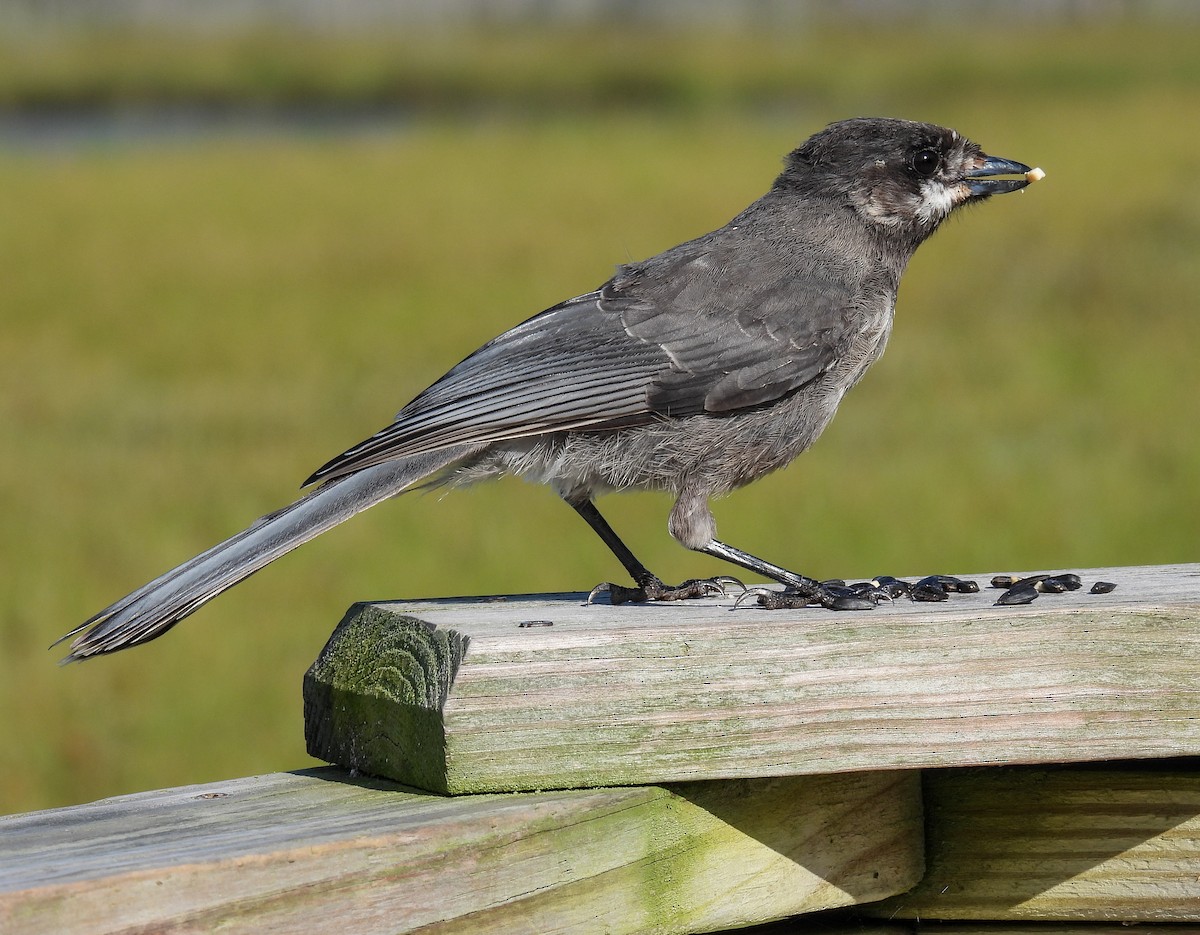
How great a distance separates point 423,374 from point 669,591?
11.5m

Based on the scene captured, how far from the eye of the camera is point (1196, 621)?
2.86 m

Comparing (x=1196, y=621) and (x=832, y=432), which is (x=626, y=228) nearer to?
(x=832, y=432)

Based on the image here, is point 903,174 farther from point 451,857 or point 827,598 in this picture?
point 451,857

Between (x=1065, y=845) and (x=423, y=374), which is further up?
(x=423, y=374)

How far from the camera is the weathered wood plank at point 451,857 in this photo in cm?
223

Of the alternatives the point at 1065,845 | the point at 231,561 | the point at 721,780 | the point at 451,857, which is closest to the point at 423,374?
the point at 231,561

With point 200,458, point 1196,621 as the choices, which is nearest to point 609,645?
point 1196,621

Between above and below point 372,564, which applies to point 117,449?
above

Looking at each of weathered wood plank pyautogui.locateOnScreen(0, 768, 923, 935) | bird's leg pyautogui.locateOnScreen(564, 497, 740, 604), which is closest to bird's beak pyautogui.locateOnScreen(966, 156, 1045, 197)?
bird's leg pyautogui.locateOnScreen(564, 497, 740, 604)

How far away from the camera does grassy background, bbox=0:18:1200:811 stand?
8.72 m

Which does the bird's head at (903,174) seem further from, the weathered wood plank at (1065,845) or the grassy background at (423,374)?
the grassy background at (423,374)

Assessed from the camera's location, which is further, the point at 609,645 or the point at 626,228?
the point at 626,228

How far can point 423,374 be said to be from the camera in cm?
1544

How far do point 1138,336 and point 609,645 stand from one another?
14025 millimetres
